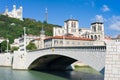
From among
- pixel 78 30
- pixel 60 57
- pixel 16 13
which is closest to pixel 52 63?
pixel 60 57

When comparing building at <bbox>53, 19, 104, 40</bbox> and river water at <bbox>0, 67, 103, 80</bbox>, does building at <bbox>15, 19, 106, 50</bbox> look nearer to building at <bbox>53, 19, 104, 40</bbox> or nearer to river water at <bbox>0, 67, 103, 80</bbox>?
building at <bbox>53, 19, 104, 40</bbox>

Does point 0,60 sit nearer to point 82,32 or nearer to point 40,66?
point 40,66

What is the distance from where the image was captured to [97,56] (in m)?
21.6

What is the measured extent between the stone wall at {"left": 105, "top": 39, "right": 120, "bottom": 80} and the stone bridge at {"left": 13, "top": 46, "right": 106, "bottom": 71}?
666cm

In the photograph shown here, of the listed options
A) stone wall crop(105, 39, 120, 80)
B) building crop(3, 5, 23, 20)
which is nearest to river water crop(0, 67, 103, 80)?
stone wall crop(105, 39, 120, 80)

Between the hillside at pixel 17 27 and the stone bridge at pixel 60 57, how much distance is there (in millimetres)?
58690

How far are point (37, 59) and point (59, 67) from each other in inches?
258

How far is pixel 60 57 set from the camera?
130ft

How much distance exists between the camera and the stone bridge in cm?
2159

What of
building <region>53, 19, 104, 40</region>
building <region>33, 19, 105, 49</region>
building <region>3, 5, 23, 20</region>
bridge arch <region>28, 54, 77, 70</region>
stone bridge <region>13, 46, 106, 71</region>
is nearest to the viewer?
stone bridge <region>13, 46, 106, 71</region>

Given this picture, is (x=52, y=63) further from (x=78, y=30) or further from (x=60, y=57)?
(x=78, y=30)

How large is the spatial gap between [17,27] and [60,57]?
74.8 metres

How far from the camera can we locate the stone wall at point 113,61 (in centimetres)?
1365

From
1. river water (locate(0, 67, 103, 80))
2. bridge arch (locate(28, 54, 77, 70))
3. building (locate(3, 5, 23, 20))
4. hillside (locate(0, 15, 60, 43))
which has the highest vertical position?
building (locate(3, 5, 23, 20))
